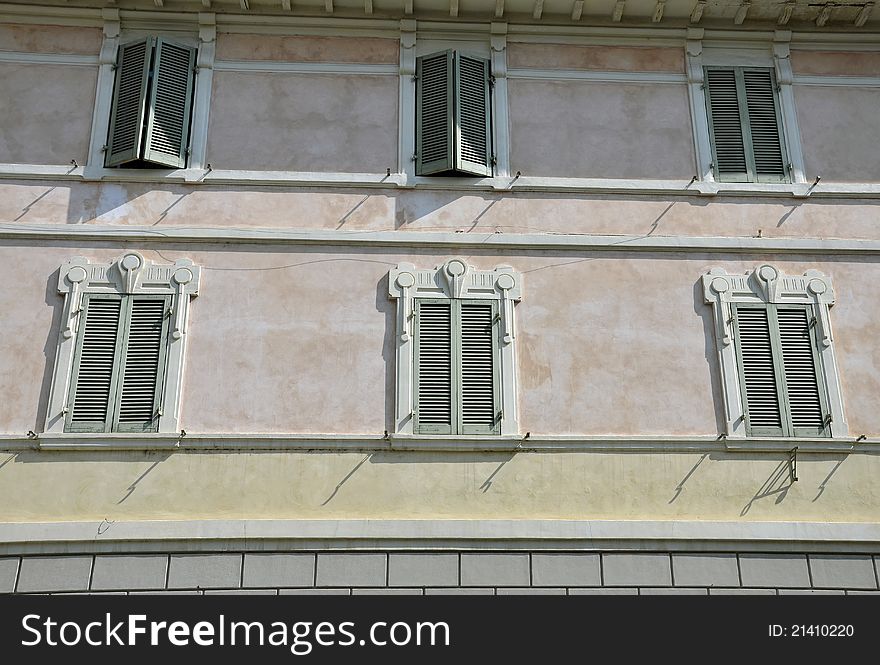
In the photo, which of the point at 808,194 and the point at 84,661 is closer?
the point at 84,661

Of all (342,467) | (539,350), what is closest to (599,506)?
(539,350)

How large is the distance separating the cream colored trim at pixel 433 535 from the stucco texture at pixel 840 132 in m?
4.68

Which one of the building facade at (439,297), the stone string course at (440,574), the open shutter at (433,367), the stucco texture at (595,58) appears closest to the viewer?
the stone string course at (440,574)

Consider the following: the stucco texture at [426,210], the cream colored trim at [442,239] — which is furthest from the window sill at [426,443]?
the stucco texture at [426,210]

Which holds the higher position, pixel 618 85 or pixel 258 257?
pixel 618 85

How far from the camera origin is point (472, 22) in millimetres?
14516

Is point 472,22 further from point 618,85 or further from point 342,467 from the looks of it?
point 342,467

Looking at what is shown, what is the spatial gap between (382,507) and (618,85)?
6.42 metres

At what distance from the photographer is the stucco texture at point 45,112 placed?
13.5m

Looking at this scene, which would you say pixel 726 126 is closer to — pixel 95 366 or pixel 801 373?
pixel 801 373

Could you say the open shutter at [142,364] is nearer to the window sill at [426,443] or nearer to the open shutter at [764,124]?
the window sill at [426,443]

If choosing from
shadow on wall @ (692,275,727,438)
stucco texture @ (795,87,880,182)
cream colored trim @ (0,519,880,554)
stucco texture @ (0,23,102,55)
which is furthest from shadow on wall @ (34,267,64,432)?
stucco texture @ (795,87,880,182)

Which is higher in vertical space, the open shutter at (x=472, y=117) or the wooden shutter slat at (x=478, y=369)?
the open shutter at (x=472, y=117)

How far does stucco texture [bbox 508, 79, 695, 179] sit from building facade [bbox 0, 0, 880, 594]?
0.15ft
